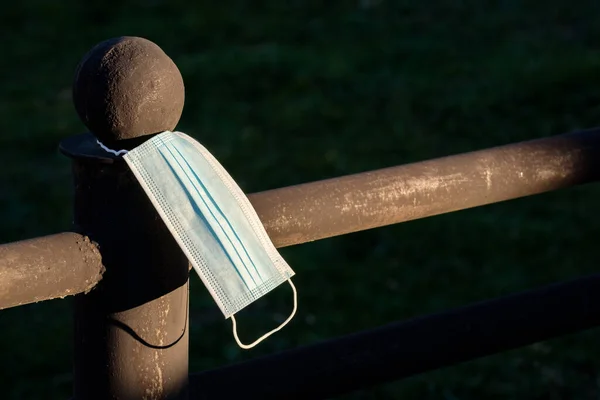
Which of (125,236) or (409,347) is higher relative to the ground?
(125,236)

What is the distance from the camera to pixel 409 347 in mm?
1591

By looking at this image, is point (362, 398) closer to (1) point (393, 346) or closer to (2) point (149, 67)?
(1) point (393, 346)

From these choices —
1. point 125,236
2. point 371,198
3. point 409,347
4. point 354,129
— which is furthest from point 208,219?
point 354,129

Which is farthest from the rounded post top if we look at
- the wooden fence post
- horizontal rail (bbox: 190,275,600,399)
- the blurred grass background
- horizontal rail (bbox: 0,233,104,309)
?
the blurred grass background

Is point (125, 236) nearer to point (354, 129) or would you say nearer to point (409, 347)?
point (409, 347)

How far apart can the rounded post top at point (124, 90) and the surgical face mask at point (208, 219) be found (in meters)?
0.02

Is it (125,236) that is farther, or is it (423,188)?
(423,188)

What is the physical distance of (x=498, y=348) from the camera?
1.68 m

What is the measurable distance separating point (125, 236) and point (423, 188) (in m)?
0.45

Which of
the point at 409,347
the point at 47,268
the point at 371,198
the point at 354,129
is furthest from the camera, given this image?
the point at 354,129

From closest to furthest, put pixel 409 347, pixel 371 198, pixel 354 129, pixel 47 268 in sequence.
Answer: pixel 47 268 → pixel 371 198 → pixel 409 347 → pixel 354 129

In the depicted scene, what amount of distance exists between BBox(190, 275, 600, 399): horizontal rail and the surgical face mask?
0.80 ft

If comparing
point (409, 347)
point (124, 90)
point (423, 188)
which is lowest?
point (409, 347)

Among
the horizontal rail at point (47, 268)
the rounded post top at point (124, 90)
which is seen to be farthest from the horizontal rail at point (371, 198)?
the rounded post top at point (124, 90)
